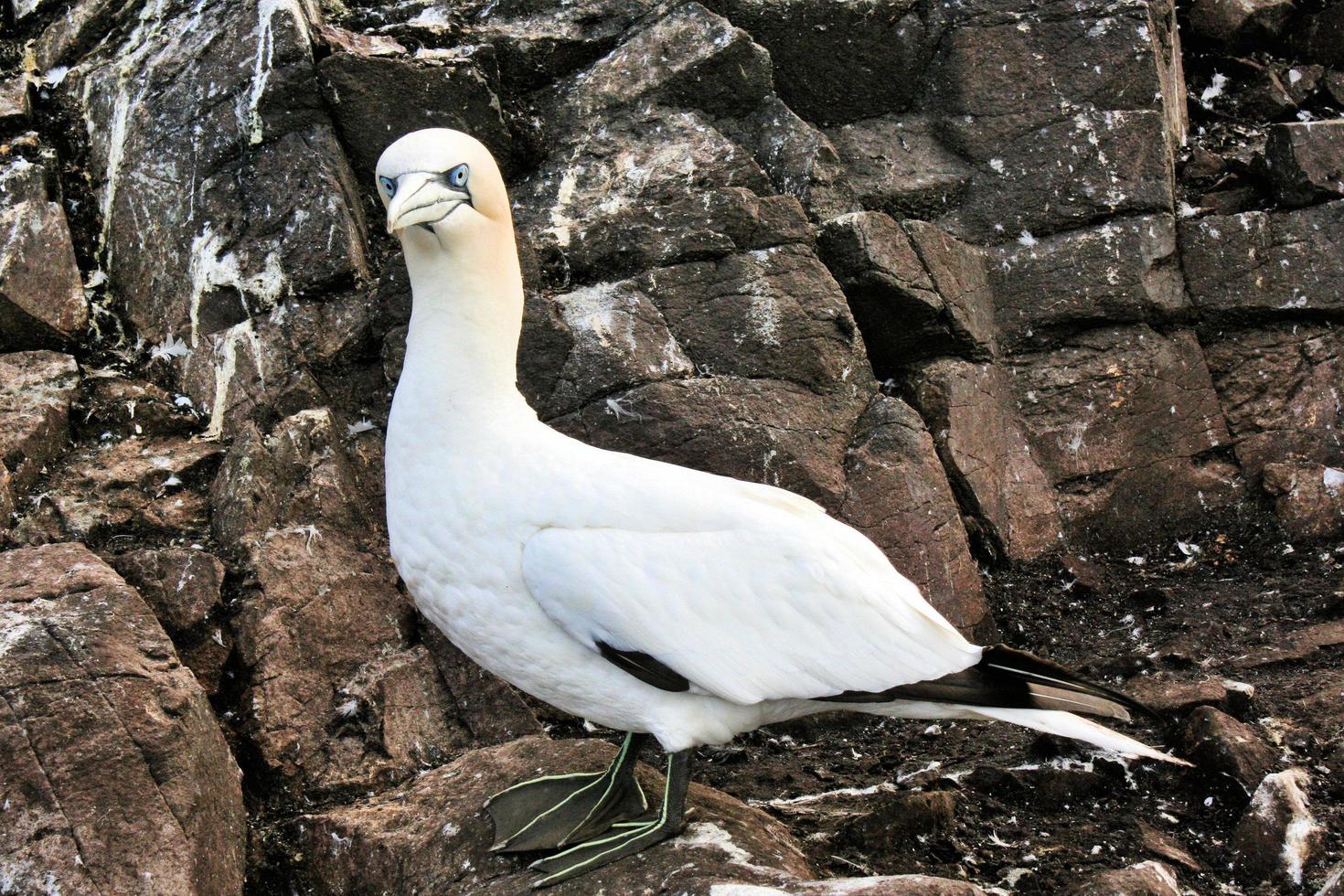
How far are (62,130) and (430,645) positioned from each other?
276 centimetres

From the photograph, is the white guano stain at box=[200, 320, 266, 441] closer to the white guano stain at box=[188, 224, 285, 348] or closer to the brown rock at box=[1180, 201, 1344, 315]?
the white guano stain at box=[188, 224, 285, 348]

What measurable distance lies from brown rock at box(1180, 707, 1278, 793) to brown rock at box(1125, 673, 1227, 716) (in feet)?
0.53

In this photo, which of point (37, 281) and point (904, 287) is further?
point (904, 287)

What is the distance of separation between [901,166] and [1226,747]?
323cm

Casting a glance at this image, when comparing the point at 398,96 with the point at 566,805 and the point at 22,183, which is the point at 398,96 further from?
the point at 566,805

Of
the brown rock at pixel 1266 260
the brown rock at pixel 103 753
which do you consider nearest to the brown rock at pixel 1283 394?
the brown rock at pixel 1266 260

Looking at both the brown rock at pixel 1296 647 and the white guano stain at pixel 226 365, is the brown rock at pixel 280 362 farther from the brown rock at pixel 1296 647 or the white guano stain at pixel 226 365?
the brown rock at pixel 1296 647

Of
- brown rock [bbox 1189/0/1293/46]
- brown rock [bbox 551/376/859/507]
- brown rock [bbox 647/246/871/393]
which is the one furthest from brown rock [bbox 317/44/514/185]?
brown rock [bbox 1189/0/1293/46]

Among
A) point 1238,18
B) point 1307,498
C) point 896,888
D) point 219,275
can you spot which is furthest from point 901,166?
point 896,888

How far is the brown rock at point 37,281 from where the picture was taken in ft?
16.1

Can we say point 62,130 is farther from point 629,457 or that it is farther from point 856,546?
point 856,546

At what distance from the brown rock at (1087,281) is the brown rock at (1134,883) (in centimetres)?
325

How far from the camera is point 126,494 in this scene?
4.54m

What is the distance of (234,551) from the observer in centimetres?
434
